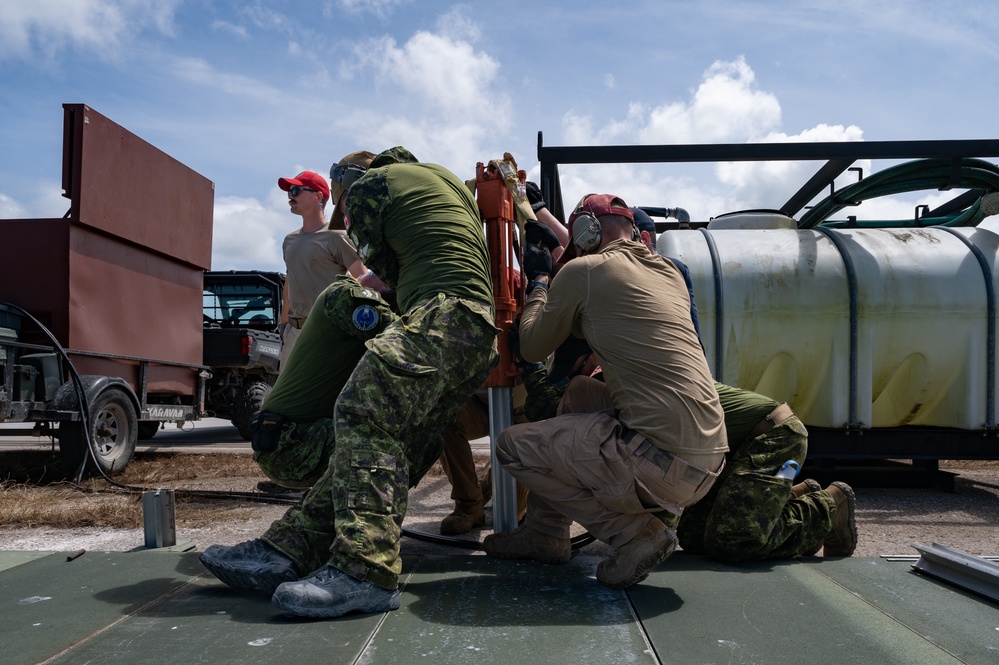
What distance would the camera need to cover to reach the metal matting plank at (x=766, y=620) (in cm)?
220

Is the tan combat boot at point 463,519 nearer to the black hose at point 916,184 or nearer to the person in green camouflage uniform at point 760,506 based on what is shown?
the person in green camouflage uniform at point 760,506

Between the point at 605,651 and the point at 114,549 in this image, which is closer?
the point at 605,651

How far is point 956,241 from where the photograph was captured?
236 inches

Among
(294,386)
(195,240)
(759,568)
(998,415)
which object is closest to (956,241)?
(998,415)

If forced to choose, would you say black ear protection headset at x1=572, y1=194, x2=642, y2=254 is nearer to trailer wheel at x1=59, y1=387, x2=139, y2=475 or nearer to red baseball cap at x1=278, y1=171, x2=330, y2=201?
red baseball cap at x1=278, y1=171, x2=330, y2=201

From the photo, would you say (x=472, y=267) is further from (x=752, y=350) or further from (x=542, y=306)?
(x=752, y=350)

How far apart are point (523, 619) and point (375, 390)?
0.84 metres

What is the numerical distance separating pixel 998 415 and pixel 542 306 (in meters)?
4.07

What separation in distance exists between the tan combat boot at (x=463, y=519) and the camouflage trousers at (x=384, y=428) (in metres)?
1.29

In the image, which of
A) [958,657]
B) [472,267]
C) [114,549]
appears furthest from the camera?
[114,549]

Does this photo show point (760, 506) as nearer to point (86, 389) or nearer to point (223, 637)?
point (223, 637)

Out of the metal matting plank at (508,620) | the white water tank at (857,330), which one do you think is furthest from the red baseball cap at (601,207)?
the white water tank at (857,330)

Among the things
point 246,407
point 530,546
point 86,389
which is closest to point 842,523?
point 530,546

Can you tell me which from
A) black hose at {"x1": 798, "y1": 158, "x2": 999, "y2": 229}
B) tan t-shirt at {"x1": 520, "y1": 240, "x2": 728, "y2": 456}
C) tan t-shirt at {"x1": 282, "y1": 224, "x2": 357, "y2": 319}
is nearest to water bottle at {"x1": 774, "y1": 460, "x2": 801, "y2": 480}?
tan t-shirt at {"x1": 520, "y1": 240, "x2": 728, "y2": 456}
